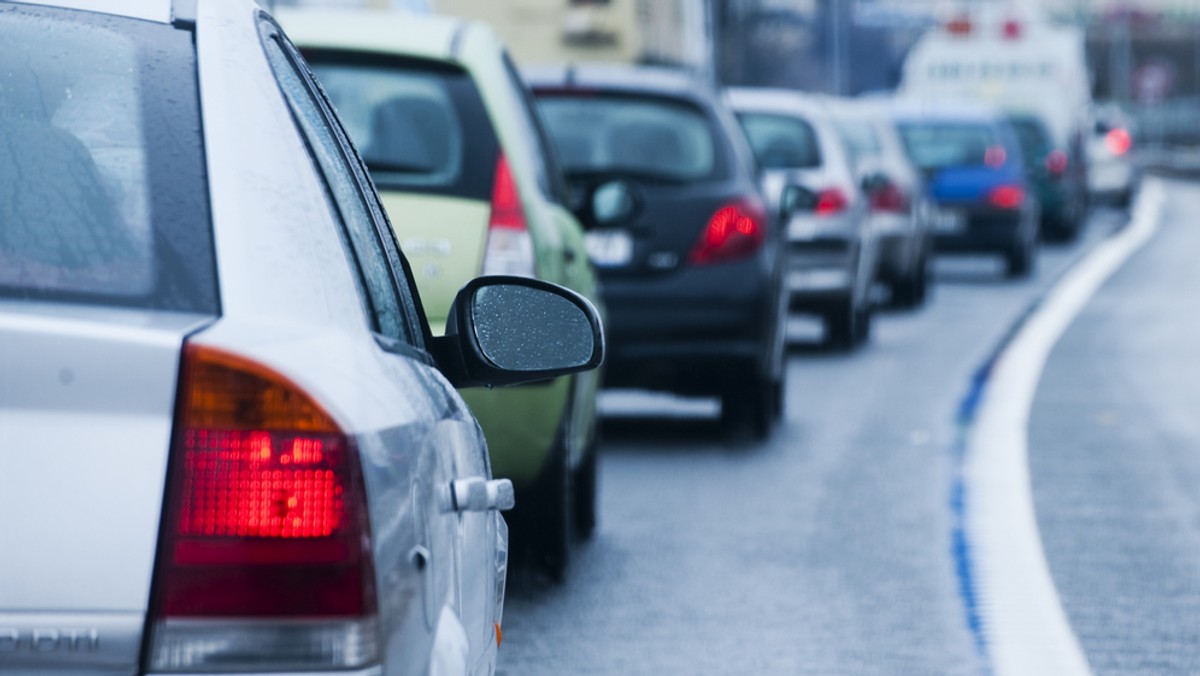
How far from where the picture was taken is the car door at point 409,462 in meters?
2.58

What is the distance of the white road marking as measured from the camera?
6547 millimetres

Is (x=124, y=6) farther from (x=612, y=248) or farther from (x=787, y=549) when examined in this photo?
(x=612, y=248)

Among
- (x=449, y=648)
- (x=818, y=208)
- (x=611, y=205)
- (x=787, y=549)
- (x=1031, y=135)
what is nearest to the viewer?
(x=449, y=648)

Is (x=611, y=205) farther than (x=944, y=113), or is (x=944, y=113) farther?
(x=944, y=113)

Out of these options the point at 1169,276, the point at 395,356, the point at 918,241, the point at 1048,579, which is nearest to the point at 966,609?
the point at 1048,579

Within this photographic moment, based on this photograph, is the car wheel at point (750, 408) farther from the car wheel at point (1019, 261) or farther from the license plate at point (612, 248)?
the car wheel at point (1019, 261)

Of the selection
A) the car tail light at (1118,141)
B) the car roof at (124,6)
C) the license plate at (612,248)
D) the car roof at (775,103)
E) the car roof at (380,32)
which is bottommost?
the car tail light at (1118,141)

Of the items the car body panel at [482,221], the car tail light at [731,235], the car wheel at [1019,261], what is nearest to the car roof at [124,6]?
the car body panel at [482,221]

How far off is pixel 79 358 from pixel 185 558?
21 centimetres

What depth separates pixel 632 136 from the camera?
445 inches

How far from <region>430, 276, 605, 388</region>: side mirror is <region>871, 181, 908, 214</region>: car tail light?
55.8 feet

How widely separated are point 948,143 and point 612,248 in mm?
15403

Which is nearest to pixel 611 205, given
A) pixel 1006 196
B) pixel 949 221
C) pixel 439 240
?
pixel 439 240

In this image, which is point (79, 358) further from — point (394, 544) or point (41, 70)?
point (41, 70)
